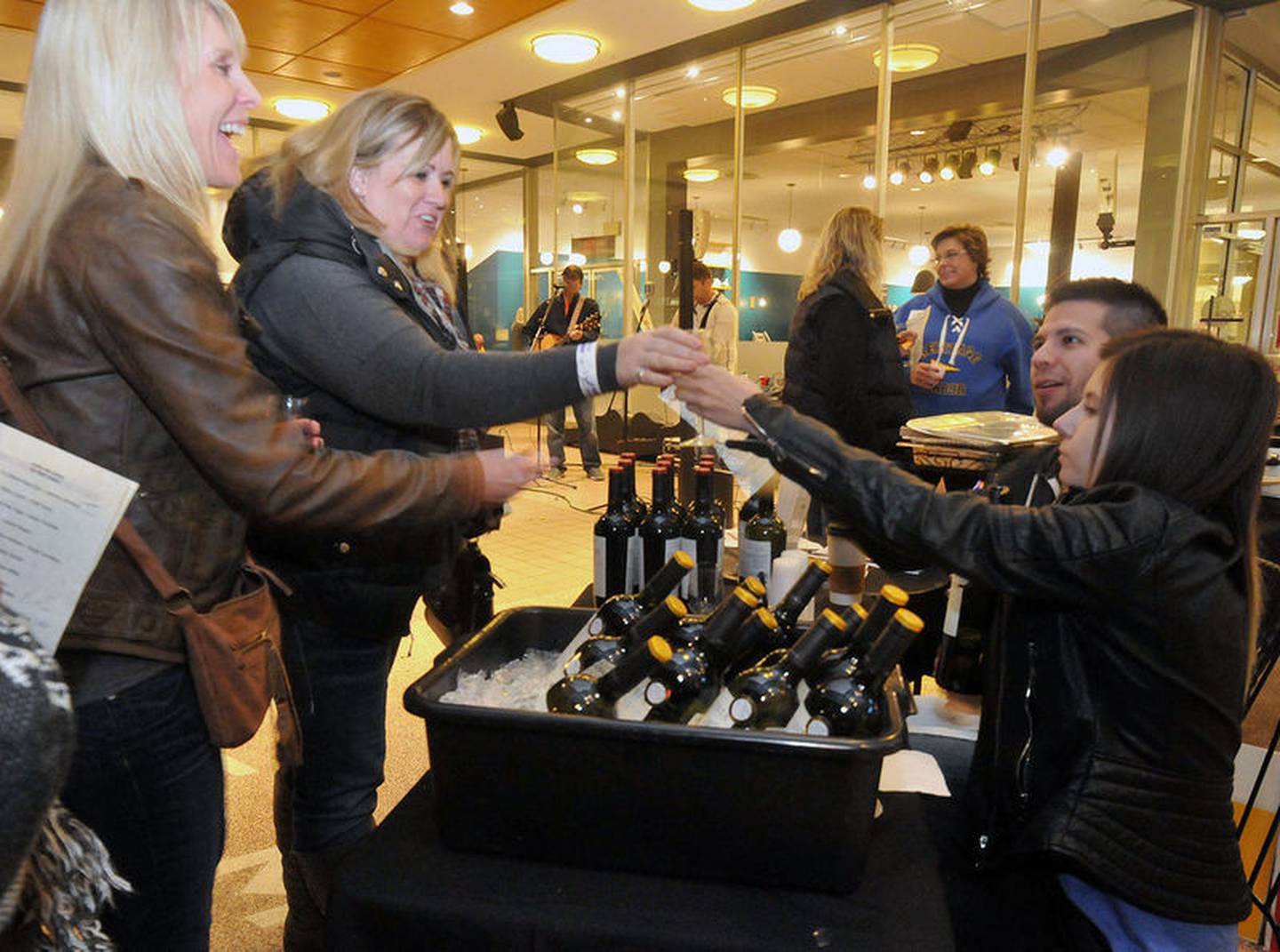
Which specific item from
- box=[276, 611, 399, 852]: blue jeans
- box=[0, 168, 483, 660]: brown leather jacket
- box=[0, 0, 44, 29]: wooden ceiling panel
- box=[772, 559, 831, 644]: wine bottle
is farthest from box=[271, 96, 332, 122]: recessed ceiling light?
box=[772, 559, 831, 644]: wine bottle

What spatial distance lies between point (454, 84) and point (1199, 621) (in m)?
8.43

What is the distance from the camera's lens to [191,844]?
1.01 m

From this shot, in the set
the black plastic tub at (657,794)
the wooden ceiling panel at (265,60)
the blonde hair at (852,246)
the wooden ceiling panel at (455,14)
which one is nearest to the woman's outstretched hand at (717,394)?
the black plastic tub at (657,794)

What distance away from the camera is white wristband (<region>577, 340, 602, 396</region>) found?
1.30 m

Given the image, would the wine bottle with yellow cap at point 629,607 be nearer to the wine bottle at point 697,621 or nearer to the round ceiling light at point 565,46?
the wine bottle at point 697,621

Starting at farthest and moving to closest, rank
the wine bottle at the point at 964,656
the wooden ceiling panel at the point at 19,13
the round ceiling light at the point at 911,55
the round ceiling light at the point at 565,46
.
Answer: the round ceiling light at the point at 565,46 → the round ceiling light at the point at 911,55 → the wooden ceiling panel at the point at 19,13 → the wine bottle at the point at 964,656

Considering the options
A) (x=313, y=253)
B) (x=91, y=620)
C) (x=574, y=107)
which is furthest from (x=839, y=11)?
(x=91, y=620)

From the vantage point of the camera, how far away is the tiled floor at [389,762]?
2.01 m

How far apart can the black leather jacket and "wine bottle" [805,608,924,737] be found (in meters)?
0.19

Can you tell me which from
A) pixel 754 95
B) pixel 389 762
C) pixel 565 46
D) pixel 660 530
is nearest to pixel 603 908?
pixel 660 530

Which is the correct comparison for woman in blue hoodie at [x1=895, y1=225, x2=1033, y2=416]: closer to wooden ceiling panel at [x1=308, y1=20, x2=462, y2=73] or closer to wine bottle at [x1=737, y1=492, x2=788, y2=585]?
wine bottle at [x1=737, y1=492, x2=788, y2=585]

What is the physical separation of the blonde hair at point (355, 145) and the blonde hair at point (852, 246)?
252 cm

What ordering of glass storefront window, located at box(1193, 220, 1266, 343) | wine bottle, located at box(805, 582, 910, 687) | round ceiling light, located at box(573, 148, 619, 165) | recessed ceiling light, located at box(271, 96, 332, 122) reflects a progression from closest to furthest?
wine bottle, located at box(805, 582, 910, 687) → glass storefront window, located at box(1193, 220, 1266, 343) → recessed ceiling light, located at box(271, 96, 332, 122) → round ceiling light, located at box(573, 148, 619, 165)

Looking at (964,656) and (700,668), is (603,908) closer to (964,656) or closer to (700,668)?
(700,668)
